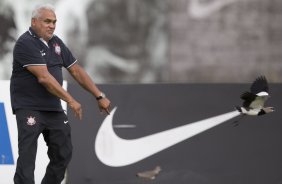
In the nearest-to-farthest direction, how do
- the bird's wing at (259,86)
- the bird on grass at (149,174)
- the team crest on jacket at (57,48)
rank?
the team crest on jacket at (57,48) < the bird's wing at (259,86) < the bird on grass at (149,174)

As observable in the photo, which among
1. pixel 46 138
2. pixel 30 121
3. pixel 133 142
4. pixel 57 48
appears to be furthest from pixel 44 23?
pixel 133 142

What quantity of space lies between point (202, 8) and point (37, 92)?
1031 centimetres

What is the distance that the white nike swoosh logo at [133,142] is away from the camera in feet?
24.3

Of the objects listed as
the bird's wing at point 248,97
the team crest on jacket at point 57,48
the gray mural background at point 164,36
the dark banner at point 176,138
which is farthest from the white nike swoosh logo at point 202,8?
the team crest on jacket at point 57,48

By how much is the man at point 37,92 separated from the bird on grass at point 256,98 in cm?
169

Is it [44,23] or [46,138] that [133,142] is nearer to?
[46,138]

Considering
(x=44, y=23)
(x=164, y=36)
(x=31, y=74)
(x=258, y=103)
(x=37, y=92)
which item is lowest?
(x=164, y=36)

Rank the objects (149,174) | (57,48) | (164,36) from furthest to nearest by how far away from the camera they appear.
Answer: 1. (164,36)
2. (149,174)
3. (57,48)

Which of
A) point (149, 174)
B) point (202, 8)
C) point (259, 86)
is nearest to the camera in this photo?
point (259, 86)

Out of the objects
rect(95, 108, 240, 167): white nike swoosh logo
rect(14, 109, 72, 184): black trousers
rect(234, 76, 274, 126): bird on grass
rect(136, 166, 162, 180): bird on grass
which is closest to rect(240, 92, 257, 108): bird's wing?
rect(234, 76, 274, 126): bird on grass

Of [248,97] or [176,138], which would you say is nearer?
[248,97]

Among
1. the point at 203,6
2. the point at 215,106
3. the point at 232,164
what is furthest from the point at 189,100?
the point at 203,6

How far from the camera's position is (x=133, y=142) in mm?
7441

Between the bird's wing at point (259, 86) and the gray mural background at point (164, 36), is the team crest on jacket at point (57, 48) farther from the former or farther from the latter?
the gray mural background at point (164, 36)
